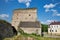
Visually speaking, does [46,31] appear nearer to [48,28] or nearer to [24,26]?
[48,28]

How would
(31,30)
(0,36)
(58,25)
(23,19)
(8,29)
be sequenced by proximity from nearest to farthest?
(0,36), (8,29), (31,30), (23,19), (58,25)

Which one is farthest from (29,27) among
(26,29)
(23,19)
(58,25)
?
(58,25)

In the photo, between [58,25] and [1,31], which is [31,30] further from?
[1,31]

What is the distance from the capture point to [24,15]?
12.0m

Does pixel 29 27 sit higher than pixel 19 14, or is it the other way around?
pixel 19 14

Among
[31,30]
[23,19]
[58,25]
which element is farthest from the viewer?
[58,25]

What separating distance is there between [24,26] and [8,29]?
4429mm

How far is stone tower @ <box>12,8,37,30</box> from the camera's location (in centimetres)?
1182

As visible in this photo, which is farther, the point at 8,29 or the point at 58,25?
the point at 58,25

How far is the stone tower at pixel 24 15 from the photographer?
1182 cm

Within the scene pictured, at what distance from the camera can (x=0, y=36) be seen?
593 centimetres

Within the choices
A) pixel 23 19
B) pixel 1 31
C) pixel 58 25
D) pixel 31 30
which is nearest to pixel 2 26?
pixel 1 31

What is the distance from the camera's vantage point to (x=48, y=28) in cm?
1243

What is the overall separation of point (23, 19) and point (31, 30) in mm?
1284
